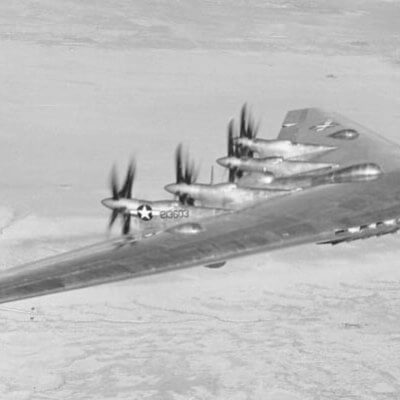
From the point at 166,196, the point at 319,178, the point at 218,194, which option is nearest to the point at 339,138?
the point at 319,178

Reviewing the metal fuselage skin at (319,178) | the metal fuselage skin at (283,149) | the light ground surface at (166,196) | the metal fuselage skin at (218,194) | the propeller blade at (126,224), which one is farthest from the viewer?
the metal fuselage skin at (283,149)

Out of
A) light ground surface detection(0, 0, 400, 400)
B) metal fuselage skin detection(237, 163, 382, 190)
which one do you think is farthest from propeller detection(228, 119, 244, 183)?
light ground surface detection(0, 0, 400, 400)

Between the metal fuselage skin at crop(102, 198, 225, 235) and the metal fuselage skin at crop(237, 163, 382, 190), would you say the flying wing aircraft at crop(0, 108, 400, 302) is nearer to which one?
the metal fuselage skin at crop(237, 163, 382, 190)

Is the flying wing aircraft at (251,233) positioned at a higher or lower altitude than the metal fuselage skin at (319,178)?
lower

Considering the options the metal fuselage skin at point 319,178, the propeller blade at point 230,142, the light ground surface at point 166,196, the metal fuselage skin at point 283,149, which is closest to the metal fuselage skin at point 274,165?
the metal fuselage skin at point 319,178

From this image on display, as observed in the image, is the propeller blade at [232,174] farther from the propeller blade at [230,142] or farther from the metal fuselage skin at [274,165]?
the propeller blade at [230,142]

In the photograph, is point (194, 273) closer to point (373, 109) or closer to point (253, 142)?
point (253, 142)

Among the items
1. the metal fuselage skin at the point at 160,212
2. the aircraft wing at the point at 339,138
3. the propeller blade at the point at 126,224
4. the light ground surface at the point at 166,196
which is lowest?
the light ground surface at the point at 166,196
